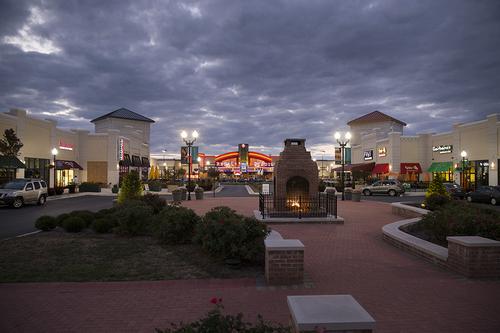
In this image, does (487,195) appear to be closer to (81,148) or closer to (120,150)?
(120,150)

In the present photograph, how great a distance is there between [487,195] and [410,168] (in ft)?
82.9

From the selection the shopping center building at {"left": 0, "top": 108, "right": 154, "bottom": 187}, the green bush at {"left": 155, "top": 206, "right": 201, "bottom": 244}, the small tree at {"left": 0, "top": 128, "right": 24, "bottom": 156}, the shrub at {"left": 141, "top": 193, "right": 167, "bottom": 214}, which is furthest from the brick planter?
the shopping center building at {"left": 0, "top": 108, "right": 154, "bottom": 187}

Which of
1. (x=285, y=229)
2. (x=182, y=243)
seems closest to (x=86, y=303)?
(x=182, y=243)

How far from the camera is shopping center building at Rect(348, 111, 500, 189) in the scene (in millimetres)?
36062

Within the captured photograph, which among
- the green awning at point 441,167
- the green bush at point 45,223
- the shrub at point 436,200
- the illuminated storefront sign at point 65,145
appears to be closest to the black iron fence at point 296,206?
the shrub at point 436,200

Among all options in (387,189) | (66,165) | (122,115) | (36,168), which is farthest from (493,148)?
(122,115)

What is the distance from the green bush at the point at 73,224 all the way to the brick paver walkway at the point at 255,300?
552cm

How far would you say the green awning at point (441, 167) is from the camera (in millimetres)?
43438

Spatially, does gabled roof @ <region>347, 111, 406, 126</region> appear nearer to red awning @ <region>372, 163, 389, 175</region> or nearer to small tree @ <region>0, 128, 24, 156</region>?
red awning @ <region>372, 163, 389, 175</region>

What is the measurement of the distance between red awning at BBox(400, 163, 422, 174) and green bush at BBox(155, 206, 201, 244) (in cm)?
4680

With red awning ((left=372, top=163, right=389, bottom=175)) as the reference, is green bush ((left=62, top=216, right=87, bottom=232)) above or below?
below

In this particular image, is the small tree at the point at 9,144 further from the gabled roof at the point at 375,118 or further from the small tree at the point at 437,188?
the gabled roof at the point at 375,118

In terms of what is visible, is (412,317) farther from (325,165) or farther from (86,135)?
(325,165)

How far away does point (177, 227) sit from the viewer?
9820 mm
